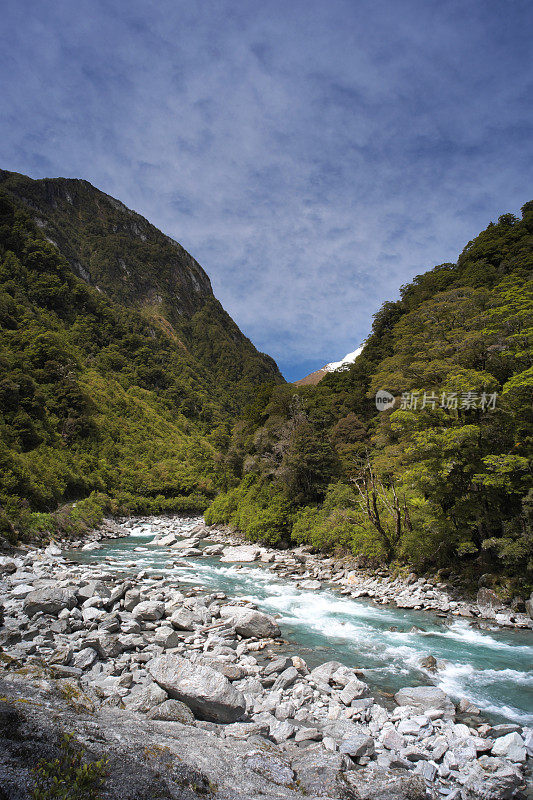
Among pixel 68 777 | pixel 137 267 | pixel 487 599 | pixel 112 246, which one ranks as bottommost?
pixel 487 599

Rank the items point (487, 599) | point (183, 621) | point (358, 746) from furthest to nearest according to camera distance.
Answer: point (487, 599) < point (183, 621) < point (358, 746)

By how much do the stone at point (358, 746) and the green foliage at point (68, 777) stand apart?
13.0ft

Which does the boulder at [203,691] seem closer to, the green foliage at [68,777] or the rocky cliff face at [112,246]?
the green foliage at [68,777]

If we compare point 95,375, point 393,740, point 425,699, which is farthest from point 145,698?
point 95,375

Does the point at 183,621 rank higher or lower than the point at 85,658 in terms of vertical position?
lower

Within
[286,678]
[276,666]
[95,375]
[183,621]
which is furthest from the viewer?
[95,375]

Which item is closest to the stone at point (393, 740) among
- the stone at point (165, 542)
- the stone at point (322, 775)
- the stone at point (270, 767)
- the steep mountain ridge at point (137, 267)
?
the stone at point (322, 775)

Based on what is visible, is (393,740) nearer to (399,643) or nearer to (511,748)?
(511,748)

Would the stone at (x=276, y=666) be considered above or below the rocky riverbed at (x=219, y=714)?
below

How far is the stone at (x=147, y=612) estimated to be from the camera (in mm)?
10633

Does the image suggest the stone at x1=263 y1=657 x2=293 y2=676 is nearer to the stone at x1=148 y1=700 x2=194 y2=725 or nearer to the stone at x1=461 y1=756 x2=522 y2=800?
the stone at x1=148 y1=700 x2=194 y2=725

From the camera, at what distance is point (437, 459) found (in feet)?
45.8

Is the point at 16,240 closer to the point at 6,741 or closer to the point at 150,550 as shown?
the point at 150,550

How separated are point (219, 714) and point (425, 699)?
391cm
